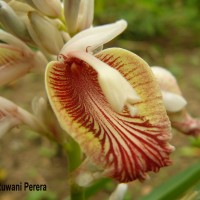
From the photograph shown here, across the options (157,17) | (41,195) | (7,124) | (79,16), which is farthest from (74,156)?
(157,17)

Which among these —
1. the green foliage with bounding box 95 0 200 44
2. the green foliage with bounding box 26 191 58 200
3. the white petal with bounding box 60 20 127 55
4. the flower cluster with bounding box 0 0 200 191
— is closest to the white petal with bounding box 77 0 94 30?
the flower cluster with bounding box 0 0 200 191

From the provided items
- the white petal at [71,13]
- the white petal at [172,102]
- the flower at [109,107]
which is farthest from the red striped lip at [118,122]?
the white petal at [172,102]

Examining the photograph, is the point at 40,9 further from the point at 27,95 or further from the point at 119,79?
the point at 27,95

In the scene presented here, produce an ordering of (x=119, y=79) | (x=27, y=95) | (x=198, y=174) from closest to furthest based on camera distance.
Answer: (x=119, y=79), (x=198, y=174), (x=27, y=95)

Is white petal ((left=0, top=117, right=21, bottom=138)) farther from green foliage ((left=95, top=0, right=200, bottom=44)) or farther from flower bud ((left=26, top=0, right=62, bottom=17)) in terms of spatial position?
green foliage ((left=95, top=0, right=200, bottom=44))

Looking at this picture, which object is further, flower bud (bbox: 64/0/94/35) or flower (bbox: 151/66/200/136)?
flower (bbox: 151/66/200/136)

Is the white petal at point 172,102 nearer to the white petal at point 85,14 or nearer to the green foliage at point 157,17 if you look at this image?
the white petal at point 85,14

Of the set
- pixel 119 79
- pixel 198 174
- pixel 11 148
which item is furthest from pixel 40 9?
pixel 11 148
